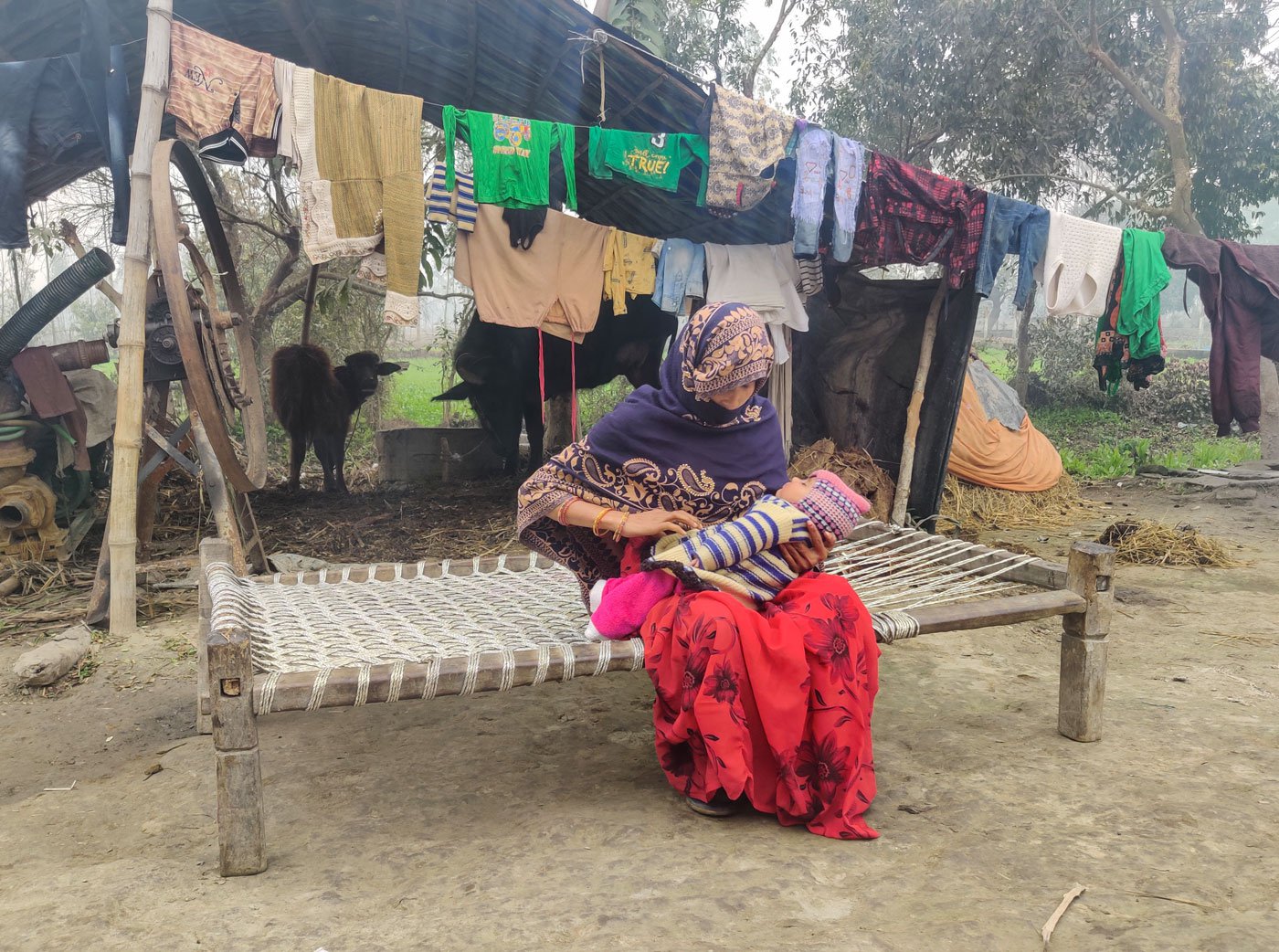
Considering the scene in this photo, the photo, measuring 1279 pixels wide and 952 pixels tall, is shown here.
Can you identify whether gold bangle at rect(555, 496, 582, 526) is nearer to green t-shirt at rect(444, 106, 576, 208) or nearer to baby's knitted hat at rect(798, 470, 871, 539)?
baby's knitted hat at rect(798, 470, 871, 539)

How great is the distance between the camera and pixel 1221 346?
20.2 ft

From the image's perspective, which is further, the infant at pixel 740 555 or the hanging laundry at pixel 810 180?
the hanging laundry at pixel 810 180

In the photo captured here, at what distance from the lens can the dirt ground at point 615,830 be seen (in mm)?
1796

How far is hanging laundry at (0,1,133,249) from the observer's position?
4.18 metres

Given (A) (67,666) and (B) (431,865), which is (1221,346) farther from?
(A) (67,666)

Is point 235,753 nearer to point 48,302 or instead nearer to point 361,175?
point 361,175

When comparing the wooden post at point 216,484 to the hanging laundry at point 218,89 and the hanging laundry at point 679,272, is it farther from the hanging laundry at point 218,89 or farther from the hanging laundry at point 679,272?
the hanging laundry at point 679,272

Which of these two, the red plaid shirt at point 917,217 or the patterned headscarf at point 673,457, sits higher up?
the red plaid shirt at point 917,217

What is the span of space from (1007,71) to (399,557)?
28.3ft

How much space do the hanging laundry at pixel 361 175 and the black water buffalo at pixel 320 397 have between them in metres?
2.32

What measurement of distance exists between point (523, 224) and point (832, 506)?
3401mm

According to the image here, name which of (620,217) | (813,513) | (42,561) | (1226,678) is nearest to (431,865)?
(813,513)

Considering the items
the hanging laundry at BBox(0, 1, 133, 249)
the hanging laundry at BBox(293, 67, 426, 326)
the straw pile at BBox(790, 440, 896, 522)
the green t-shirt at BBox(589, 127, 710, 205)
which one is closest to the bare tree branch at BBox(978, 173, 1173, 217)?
the straw pile at BBox(790, 440, 896, 522)

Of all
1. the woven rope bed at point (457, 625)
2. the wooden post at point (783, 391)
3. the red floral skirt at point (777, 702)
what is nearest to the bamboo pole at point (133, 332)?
the woven rope bed at point (457, 625)
